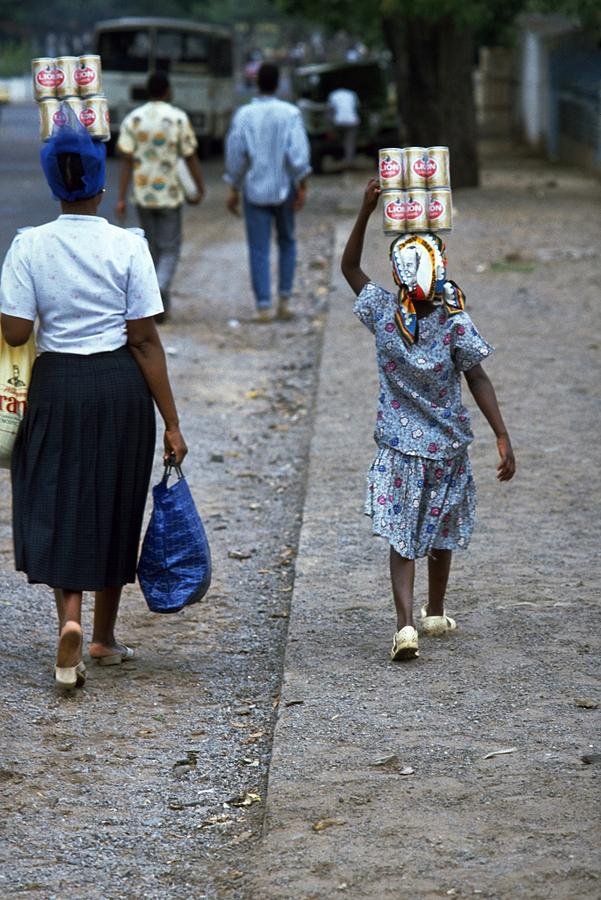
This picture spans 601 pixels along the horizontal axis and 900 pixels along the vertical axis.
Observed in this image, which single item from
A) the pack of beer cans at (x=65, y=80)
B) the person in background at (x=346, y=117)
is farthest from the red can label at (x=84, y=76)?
the person in background at (x=346, y=117)

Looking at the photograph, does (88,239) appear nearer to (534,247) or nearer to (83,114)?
(83,114)

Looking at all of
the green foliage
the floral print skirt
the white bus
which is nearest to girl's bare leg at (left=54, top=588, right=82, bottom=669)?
the floral print skirt

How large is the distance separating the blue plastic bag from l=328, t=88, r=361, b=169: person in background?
22.1 metres

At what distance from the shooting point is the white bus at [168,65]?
30000 mm

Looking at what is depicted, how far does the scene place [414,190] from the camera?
4426mm

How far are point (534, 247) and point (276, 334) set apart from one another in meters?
5.23

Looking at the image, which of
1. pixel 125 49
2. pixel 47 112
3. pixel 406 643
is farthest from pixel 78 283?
pixel 125 49

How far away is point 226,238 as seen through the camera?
1791cm

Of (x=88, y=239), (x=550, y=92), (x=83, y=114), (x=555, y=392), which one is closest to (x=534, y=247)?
(x=555, y=392)

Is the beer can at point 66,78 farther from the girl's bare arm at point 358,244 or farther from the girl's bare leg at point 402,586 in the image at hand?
the girl's bare leg at point 402,586

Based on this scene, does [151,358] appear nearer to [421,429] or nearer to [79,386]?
[79,386]

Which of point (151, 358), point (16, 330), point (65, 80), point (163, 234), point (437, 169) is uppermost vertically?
point (65, 80)

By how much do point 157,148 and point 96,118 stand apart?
5692mm

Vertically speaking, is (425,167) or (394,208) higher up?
(425,167)
